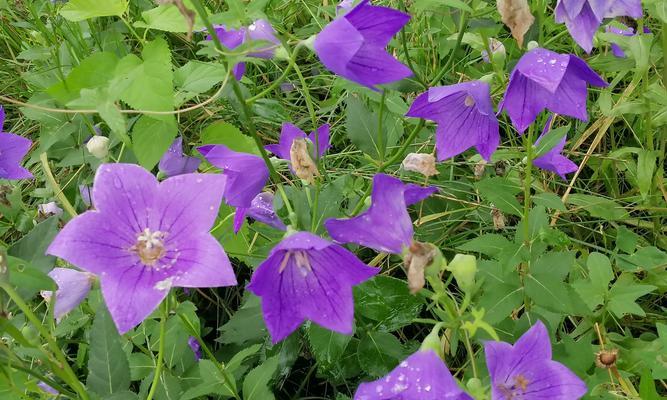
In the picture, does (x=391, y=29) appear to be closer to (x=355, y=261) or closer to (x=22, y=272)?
(x=355, y=261)

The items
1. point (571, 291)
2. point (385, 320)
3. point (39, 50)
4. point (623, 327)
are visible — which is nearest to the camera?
point (571, 291)

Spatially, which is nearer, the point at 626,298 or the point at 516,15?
the point at 516,15

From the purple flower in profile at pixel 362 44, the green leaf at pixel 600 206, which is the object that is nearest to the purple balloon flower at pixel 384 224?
the purple flower in profile at pixel 362 44

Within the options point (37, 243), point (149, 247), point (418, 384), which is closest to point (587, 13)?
point (418, 384)

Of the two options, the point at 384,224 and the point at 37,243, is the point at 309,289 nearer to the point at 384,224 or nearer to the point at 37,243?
the point at 384,224

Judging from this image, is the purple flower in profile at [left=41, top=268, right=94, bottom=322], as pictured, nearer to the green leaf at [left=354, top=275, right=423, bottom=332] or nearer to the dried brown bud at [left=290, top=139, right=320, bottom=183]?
the dried brown bud at [left=290, top=139, right=320, bottom=183]

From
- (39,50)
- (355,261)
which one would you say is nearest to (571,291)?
(355,261)

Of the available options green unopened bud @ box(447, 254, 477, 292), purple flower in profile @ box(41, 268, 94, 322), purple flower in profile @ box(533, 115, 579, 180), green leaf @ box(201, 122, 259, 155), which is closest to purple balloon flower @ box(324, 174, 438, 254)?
green unopened bud @ box(447, 254, 477, 292)
